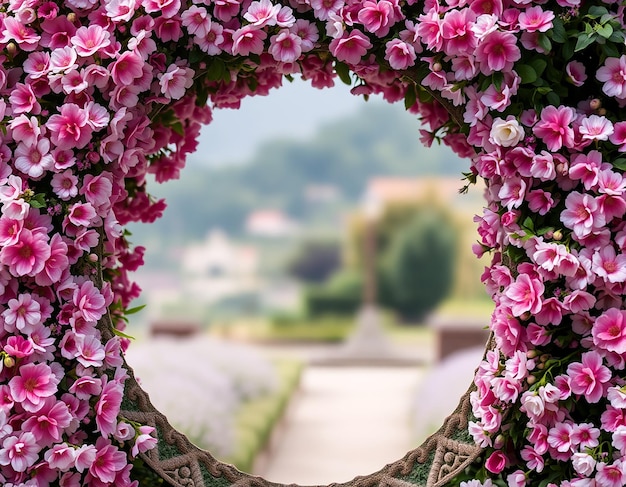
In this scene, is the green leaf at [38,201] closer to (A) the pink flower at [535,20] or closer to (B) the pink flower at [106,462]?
(B) the pink flower at [106,462]

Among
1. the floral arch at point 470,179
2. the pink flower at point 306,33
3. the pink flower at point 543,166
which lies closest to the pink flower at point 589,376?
the floral arch at point 470,179

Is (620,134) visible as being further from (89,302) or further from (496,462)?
(89,302)

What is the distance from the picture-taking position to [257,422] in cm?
498

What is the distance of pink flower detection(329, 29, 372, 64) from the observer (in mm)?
1594

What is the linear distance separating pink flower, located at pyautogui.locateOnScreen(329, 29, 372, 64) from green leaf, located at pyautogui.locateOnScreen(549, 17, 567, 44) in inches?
13.9

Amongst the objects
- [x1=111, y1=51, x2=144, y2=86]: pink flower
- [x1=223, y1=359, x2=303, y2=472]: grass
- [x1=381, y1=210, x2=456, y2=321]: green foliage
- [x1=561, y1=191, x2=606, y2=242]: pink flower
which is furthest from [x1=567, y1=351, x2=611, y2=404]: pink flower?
[x1=381, y1=210, x2=456, y2=321]: green foliage

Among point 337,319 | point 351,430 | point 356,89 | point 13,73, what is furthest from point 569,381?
point 337,319

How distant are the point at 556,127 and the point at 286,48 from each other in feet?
1.80

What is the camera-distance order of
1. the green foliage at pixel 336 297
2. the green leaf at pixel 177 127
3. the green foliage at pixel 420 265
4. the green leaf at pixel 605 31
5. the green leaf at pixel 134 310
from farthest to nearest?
the green foliage at pixel 336 297
the green foliage at pixel 420 265
the green leaf at pixel 177 127
the green leaf at pixel 134 310
the green leaf at pixel 605 31

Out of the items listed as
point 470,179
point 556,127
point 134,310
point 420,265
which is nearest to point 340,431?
point 134,310

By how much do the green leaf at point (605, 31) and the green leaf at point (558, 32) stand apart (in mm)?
63

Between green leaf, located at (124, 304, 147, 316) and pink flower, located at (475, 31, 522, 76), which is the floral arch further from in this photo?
green leaf, located at (124, 304, 147, 316)

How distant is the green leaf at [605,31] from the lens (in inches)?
59.4

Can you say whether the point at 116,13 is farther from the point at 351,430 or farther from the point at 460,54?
the point at 351,430
